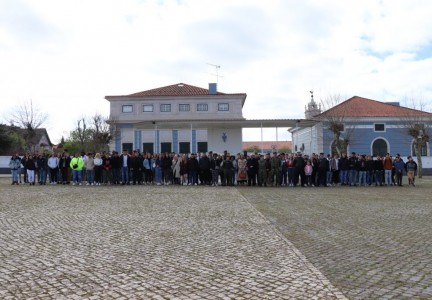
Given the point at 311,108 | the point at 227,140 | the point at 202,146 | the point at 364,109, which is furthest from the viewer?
the point at 311,108

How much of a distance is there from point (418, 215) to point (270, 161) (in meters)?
11.4

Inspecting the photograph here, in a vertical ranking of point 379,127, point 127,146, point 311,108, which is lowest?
point 127,146

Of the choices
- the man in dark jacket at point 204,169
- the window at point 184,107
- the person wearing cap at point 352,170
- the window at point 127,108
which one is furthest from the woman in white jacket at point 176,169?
the window at point 127,108

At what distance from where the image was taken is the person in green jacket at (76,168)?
22.2 meters

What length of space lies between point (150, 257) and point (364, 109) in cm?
4592

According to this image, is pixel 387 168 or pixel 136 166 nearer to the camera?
pixel 136 166

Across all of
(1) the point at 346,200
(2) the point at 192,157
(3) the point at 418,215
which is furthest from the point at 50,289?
(2) the point at 192,157

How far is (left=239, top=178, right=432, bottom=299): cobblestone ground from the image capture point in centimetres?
522

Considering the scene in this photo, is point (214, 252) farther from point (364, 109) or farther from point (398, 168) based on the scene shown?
point (364, 109)

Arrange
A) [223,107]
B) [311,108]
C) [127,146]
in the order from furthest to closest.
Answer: [311,108] → [223,107] → [127,146]

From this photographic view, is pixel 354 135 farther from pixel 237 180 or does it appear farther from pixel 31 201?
pixel 31 201

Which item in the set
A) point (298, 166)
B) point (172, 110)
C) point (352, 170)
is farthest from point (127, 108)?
point (352, 170)

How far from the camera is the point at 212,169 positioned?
22.7 metres

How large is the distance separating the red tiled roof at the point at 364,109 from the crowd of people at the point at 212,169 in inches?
804
